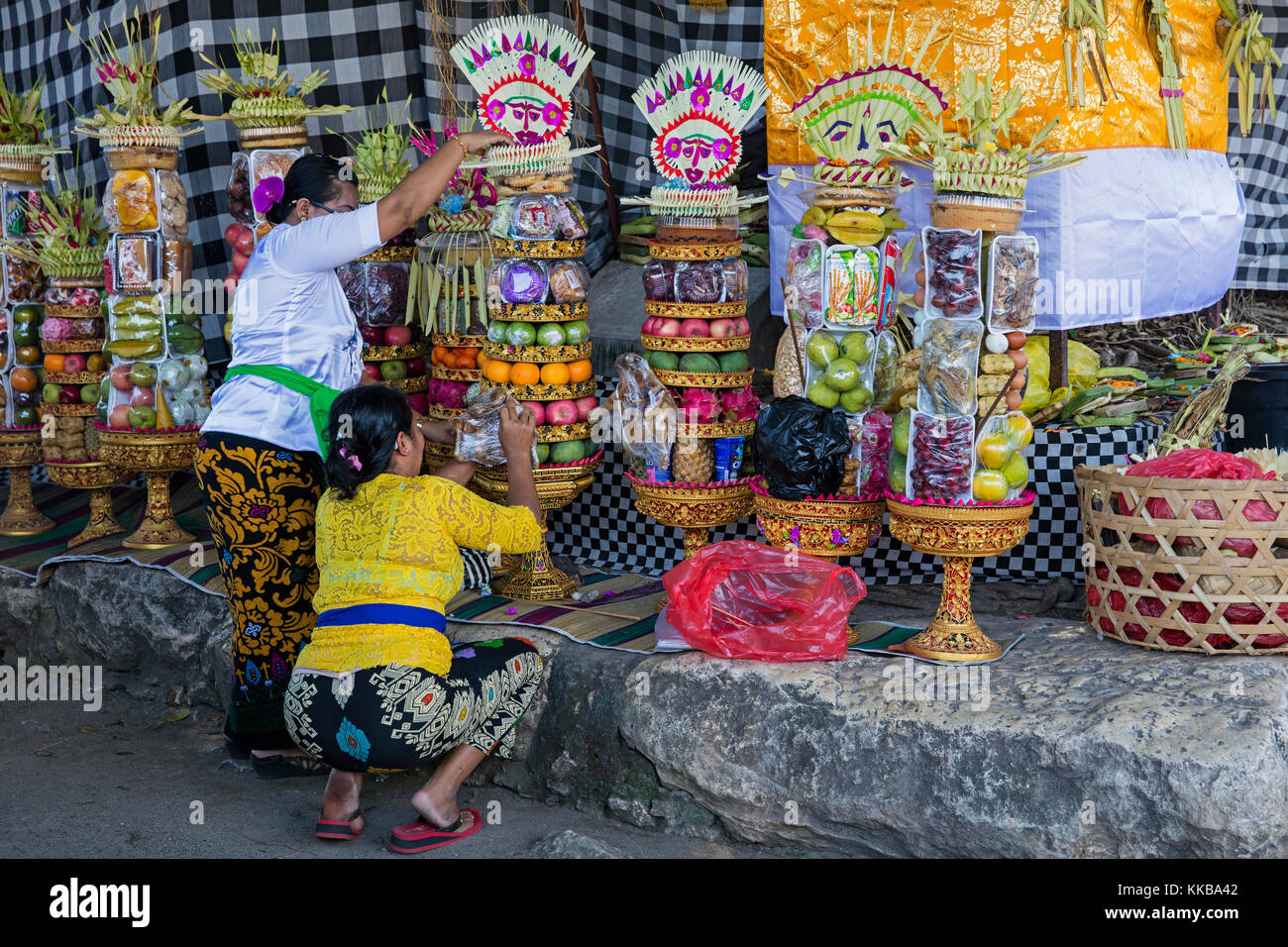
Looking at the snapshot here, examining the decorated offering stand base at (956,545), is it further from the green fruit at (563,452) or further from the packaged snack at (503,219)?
the packaged snack at (503,219)

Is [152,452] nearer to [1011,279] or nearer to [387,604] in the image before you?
[387,604]

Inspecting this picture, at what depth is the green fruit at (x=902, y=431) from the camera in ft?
11.0

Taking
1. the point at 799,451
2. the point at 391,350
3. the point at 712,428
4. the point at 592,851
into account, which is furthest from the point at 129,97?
the point at 592,851

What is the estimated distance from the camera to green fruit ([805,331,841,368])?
3.47 metres

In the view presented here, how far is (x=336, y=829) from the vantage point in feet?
10.8

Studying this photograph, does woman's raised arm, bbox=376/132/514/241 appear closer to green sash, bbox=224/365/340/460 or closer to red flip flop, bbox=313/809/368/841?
green sash, bbox=224/365/340/460

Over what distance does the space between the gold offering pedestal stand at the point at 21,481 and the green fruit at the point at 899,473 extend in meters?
3.63

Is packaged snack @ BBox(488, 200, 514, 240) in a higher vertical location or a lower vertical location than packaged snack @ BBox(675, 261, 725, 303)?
higher

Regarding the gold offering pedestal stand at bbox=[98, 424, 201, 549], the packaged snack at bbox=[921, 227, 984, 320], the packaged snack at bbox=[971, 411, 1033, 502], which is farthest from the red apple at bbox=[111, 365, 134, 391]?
the packaged snack at bbox=[971, 411, 1033, 502]

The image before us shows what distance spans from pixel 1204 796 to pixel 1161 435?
4.66ft

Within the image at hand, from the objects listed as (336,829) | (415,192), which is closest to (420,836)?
(336,829)

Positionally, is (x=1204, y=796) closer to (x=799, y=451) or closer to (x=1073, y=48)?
(x=799, y=451)

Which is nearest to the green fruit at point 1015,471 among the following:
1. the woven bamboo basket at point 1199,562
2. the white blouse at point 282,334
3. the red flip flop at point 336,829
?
the woven bamboo basket at point 1199,562

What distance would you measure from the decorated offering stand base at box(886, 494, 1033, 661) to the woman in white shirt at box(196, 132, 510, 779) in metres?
1.40
